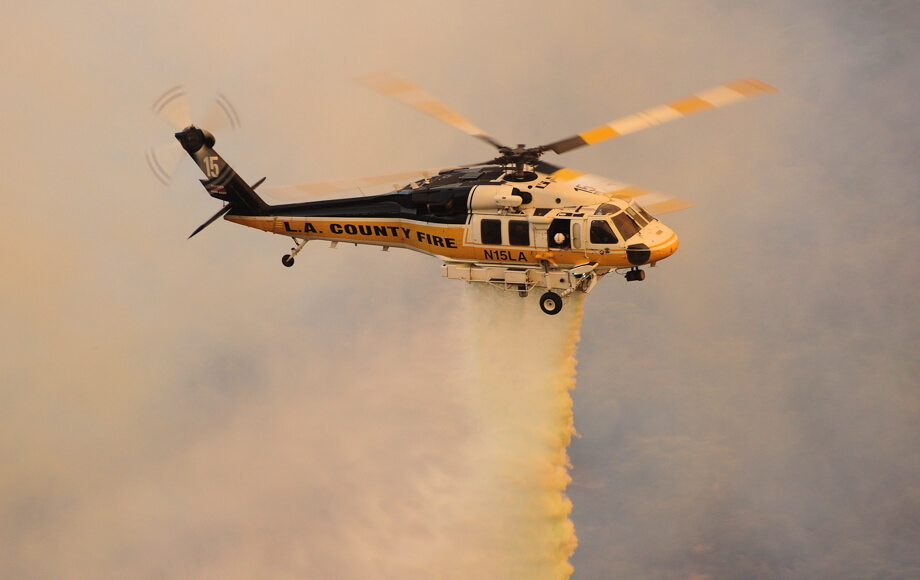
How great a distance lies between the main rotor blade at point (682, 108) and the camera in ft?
82.6

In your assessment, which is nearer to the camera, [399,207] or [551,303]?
[551,303]

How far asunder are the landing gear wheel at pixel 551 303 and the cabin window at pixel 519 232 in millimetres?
1339

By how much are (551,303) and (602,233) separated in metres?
2.10

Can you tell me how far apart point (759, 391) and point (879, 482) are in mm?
17762

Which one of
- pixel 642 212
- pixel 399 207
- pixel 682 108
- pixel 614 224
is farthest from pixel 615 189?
pixel 399 207

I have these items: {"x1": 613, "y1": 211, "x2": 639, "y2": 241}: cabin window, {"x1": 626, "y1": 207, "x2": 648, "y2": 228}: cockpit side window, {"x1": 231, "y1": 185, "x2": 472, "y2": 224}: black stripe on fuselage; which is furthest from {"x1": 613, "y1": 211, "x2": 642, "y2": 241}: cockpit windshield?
{"x1": 231, "y1": 185, "x2": 472, "y2": 224}: black stripe on fuselage

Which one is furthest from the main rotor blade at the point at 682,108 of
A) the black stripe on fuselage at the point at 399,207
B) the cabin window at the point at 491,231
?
the black stripe on fuselage at the point at 399,207

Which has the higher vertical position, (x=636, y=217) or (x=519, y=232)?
(x=636, y=217)

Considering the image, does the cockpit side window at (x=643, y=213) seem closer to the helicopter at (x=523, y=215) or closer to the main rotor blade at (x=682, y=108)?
the helicopter at (x=523, y=215)

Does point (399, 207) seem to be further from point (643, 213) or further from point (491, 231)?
point (643, 213)

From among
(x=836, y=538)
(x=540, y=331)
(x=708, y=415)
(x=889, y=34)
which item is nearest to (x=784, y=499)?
(x=836, y=538)

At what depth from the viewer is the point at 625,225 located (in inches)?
1067

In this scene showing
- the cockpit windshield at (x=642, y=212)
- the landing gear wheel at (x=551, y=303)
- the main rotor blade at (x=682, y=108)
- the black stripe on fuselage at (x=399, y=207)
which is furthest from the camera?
the black stripe on fuselage at (x=399, y=207)

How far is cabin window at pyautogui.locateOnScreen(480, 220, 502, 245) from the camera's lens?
2791 centimetres
